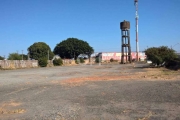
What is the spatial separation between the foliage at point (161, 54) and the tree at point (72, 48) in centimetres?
5616

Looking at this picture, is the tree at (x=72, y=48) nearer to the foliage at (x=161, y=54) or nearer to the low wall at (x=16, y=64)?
the low wall at (x=16, y=64)

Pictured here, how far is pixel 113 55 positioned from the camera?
380ft

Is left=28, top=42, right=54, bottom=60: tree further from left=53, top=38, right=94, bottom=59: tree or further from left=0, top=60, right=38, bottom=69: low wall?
left=0, top=60, right=38, bottom=69: low wall

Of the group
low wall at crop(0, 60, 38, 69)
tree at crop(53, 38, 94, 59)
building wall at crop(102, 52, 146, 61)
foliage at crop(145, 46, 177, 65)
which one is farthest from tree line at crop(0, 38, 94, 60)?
foliage at crop(145, 46, 177, 65)

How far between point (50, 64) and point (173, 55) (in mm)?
34866

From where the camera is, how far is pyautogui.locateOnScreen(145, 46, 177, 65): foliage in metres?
38.2

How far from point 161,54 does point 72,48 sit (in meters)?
58.5

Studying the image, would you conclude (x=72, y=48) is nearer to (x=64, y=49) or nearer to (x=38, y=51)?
(x=64, y=49)

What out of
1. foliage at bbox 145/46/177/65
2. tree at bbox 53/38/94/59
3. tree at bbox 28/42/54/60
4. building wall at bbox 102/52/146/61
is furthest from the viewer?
building wall at bbox 102/52/146/61

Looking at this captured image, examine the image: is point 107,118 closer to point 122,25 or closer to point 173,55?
point 173,55

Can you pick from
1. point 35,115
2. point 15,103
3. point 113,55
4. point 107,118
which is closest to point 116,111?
point 107,118

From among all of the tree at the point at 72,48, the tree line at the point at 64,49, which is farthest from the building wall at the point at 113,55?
the tree at the point at 72,48

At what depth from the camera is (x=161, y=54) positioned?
131ft

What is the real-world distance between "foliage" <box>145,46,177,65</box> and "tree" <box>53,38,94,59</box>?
184 ft
